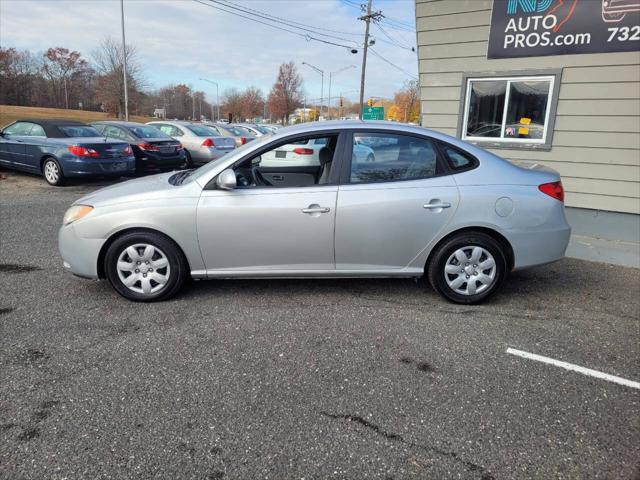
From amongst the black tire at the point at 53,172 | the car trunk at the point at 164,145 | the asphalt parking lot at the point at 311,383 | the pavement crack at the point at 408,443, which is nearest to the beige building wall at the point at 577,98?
the asphalt parking lot at the point at 311,383

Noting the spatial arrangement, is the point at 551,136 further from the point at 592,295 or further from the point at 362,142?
the point at 362,142

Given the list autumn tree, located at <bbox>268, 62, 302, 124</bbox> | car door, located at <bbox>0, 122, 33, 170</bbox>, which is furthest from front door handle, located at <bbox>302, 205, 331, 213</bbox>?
autumn tree, located at <bbox>268, 62, 302, 124</bbox>

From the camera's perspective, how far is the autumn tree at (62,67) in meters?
79.8

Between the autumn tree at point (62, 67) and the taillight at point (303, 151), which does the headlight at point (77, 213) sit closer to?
the taillight at point (303, 151)

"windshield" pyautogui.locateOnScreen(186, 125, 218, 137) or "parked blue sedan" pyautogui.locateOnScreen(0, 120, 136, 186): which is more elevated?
"windshield" pyautogui.locateOnScreen(186, 125, 218, 137)

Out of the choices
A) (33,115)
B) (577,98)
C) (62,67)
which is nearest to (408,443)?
(577,98)

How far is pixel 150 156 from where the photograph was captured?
11438 mm

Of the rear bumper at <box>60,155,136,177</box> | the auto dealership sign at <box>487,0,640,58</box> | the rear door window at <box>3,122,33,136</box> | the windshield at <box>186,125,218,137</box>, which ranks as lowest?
the rear bumper at <box>60,155,136,177</box>

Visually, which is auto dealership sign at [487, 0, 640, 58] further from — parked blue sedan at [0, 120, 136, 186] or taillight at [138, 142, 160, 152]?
taillight at [138, 142, 160, 152]

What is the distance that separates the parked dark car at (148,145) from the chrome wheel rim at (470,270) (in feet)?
31.4

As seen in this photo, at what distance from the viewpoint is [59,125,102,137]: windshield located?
10.3 metres

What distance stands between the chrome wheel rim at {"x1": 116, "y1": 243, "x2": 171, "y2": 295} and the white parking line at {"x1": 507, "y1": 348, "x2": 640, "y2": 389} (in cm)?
290

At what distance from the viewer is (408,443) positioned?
2332 mm

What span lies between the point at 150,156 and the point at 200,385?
986 centimetres
